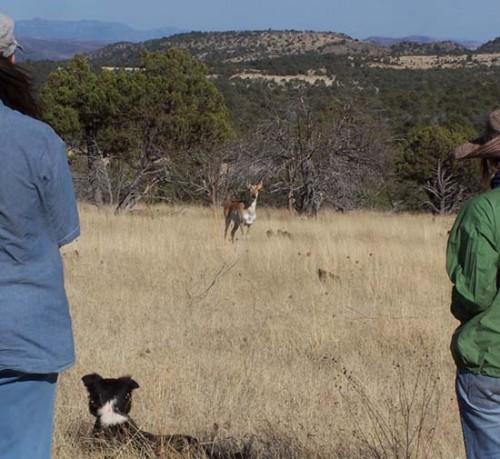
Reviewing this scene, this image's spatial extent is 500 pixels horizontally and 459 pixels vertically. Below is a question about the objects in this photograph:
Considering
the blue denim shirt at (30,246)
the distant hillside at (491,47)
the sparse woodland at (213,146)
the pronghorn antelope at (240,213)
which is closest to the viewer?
the blue denim shirt at (30,246)

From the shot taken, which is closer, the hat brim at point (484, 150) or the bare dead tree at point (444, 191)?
the hat brim at point (484, 150)

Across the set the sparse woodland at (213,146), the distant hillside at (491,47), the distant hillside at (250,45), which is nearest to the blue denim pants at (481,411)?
the sparse woodland at (213,146)

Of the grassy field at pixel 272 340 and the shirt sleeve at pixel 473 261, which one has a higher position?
the shirt sleeve at pixel 473 261

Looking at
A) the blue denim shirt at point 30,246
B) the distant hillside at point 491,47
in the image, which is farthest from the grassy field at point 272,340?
the distant hillside at point 491,47

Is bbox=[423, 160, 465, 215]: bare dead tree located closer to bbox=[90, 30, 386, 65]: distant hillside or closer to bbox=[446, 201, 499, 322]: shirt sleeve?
bbox=[446, 201, 499, 322]: shirt sleeve

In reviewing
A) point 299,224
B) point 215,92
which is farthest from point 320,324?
Result: point 215,92

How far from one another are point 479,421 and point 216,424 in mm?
2374

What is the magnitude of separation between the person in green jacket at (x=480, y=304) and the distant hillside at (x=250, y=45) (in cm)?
8824

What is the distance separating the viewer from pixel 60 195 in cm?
262

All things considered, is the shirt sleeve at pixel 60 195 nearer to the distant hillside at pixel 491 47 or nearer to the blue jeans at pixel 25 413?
the blue jeans at pixel 25 413

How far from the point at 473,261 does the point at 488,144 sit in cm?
42

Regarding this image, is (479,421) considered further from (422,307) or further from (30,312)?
(422,307)

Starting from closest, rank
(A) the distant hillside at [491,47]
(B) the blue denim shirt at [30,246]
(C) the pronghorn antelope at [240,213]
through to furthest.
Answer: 1. (B) the blue denim shirt at [30,246]
2. (C) the pronghorn antelope at [240,213]
3. (A) the distant hillside at [491,47]

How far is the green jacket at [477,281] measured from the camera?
2.67 meters
